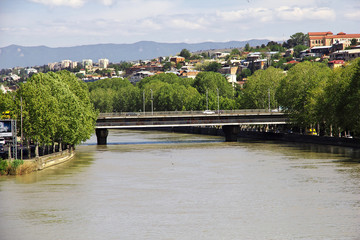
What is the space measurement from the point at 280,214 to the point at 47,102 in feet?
118

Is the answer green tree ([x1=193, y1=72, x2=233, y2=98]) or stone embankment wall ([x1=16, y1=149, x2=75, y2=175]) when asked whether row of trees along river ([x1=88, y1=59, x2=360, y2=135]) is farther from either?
stone embankment wall ([x1=16, y1=149, x2=75, y2=175])

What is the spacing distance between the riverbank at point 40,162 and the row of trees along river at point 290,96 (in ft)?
99.8

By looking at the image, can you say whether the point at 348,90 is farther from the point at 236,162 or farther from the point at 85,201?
the point at 85,201

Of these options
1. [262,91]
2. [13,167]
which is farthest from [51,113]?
Result: [262,91]

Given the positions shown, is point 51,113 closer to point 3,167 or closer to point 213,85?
point 3,167

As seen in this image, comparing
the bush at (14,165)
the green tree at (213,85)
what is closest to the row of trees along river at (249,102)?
the bush at (14,165)

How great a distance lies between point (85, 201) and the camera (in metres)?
43.4

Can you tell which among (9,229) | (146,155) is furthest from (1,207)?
(146,155)

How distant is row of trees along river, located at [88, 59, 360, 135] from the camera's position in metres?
78.1

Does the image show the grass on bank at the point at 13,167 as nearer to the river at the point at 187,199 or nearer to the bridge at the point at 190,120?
the river at the point at 187,199

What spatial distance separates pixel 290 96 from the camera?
4092 inches

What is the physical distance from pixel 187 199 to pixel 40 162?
21.7 m

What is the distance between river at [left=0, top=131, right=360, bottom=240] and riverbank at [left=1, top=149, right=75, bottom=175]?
821 mm

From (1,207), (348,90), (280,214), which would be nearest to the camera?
(280,214)
